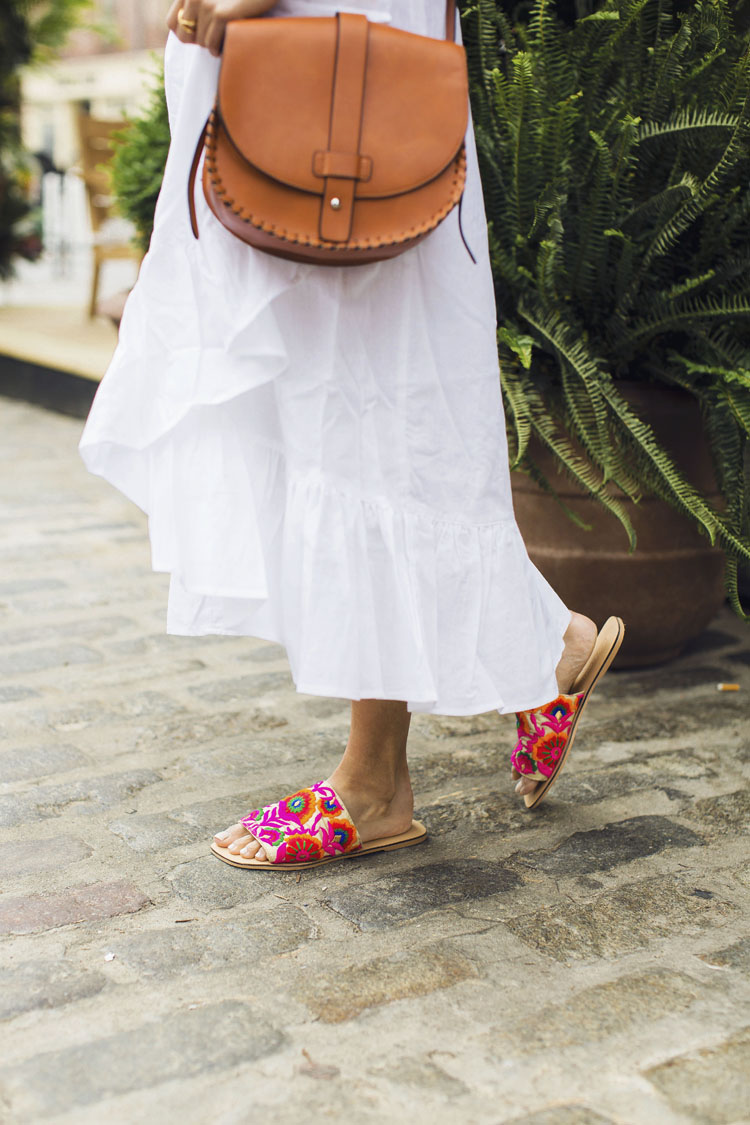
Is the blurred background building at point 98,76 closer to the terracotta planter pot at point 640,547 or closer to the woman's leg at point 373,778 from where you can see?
the terracotta planter pot at point 640,547

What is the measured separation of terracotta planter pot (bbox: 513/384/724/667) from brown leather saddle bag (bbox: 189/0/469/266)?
3.74ft

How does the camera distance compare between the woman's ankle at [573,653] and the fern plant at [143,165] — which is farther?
the fern plant at [143,165]

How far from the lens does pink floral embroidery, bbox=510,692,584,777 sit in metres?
1.90

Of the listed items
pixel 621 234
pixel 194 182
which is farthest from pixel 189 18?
pixel 621 234

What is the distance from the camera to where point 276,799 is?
1.99 meters

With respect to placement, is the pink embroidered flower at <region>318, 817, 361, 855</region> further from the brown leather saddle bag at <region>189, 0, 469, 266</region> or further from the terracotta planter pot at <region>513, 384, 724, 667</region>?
the terracotta planter pot at <region>513, 384, 724, 667</region>

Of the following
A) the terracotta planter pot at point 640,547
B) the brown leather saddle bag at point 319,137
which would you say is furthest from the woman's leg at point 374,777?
the terracotta planter pot at point 640,547

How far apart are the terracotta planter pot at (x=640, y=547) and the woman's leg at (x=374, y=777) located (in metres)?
0.91

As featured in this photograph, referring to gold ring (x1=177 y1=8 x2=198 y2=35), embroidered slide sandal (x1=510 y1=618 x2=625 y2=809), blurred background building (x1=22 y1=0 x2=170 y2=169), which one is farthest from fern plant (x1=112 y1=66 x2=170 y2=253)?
blurred background building (x1=22 y1=0 x2=170 y2=169)

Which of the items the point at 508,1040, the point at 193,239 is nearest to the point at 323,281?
the point at 193,239

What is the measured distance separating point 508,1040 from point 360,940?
28 cm

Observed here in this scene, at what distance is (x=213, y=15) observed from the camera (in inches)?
56.2

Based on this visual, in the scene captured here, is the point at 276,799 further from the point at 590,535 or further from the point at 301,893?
the point at 590,535

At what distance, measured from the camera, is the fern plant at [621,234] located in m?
2.30
